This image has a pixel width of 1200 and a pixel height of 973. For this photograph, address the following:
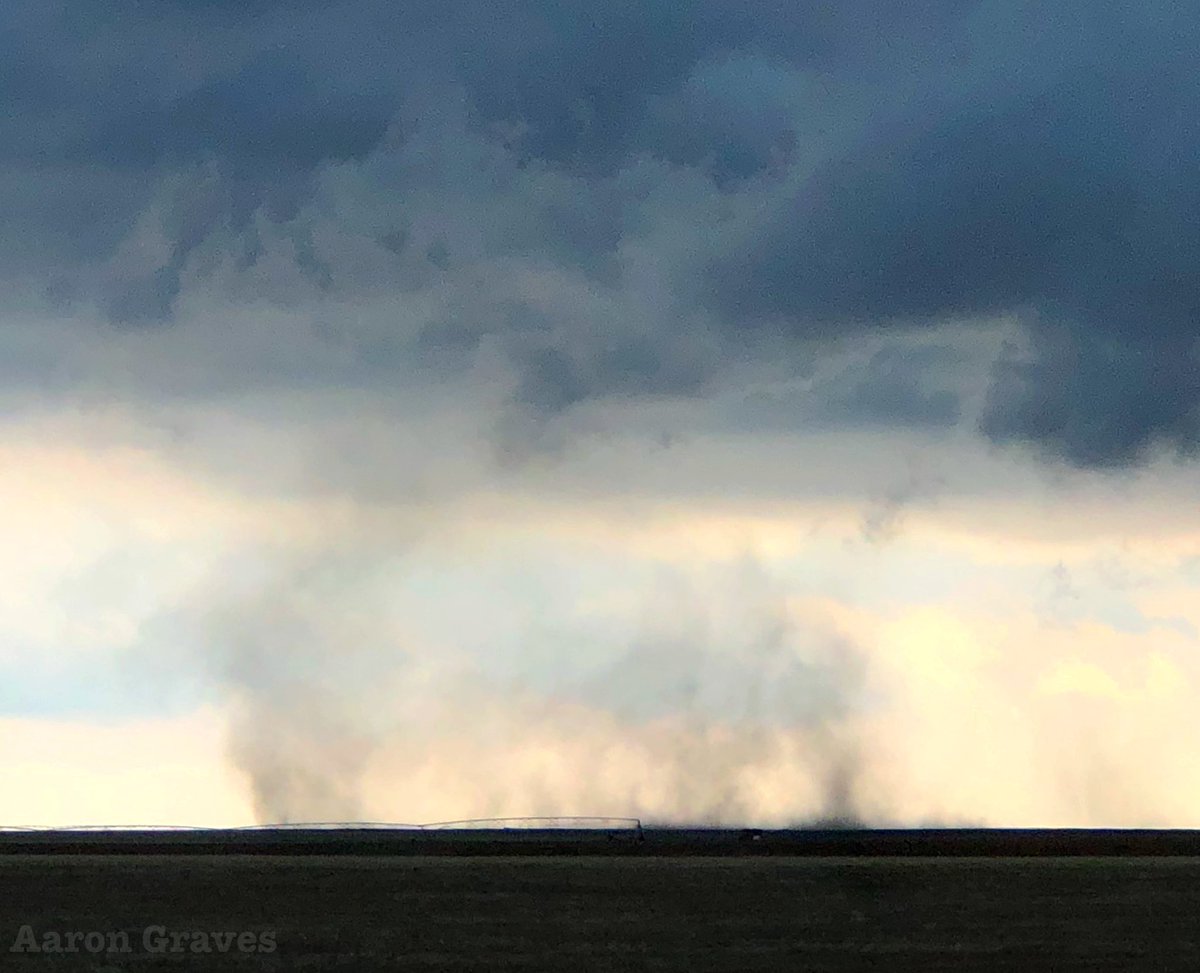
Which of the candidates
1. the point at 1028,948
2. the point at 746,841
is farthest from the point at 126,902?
the point at 746,841

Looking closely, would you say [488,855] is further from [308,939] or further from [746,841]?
[308,939]

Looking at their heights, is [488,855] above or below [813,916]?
above

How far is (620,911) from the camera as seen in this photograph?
114438mm

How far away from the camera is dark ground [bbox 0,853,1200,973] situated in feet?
304

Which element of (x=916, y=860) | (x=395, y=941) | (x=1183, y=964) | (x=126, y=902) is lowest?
(x=1183, y=964)

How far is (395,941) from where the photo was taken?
99.0 meters

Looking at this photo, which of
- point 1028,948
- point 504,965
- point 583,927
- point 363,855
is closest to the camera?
point 504,965

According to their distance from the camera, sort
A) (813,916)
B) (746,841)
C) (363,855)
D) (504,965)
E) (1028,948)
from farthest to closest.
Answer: (746,841), (363,855), (813,916), (1028,948), (504,965)

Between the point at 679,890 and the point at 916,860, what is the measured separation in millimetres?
40291

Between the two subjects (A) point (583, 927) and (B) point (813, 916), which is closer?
(A) point (583, 927)

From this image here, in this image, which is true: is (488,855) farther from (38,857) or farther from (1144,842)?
(1144,842)

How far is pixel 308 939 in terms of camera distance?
3917 inches

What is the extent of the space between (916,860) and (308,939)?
76057 mm

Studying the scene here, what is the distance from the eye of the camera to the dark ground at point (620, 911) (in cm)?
9275
